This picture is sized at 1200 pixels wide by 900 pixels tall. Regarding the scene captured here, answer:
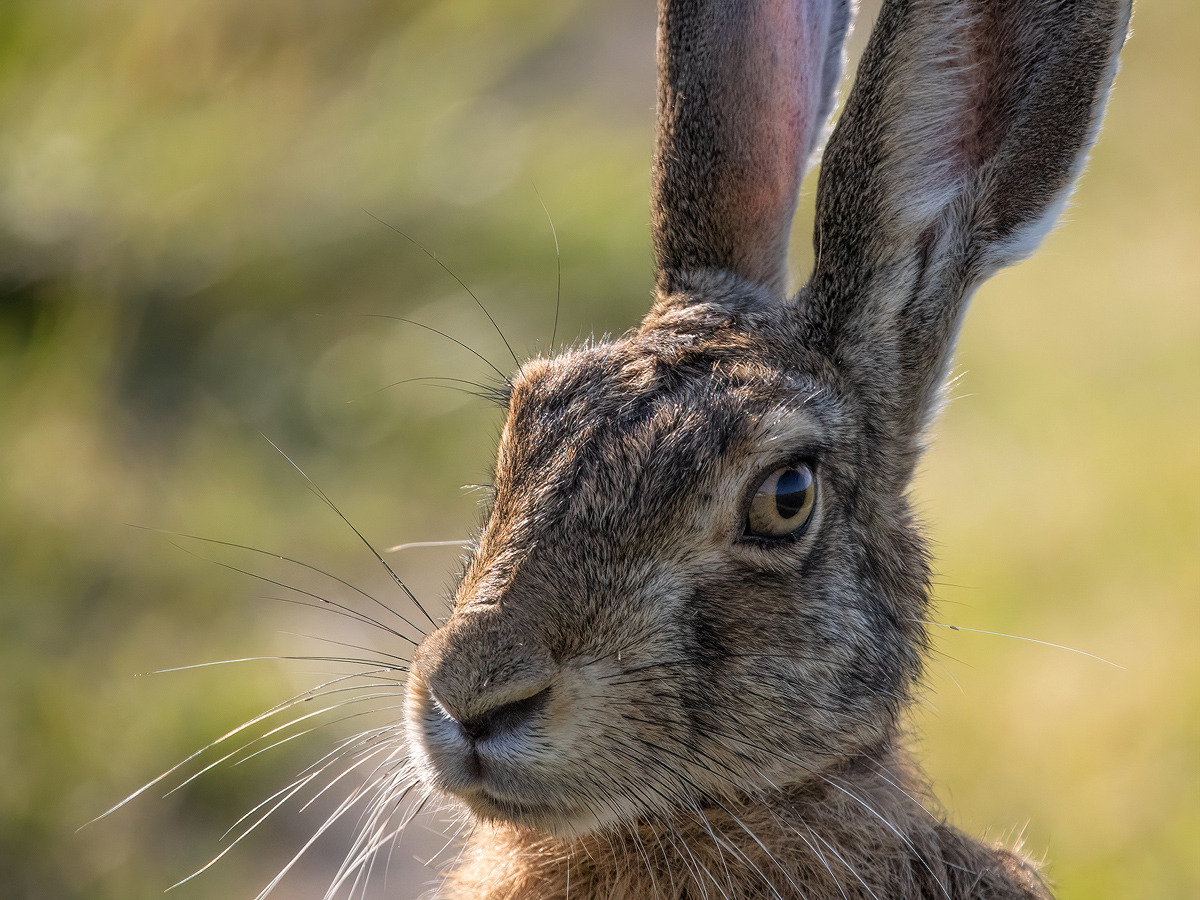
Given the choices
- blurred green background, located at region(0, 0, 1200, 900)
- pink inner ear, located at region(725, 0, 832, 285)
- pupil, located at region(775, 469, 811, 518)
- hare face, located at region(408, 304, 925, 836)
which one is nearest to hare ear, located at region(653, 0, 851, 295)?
pink inner ear, located at region(725, 0, 832, 285)

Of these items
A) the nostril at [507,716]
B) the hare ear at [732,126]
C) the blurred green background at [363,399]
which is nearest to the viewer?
the nostril at [507,716]

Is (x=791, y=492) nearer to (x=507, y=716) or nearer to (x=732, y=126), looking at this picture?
(x=507, y=716)

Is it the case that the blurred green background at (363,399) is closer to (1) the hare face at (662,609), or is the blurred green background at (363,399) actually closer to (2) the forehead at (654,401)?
(1) the hare face at (662,609)

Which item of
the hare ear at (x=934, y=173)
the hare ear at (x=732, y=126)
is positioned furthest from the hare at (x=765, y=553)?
the hare ear at (x=732, y=126)

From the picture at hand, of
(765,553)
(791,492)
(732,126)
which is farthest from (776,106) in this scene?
(765,553)

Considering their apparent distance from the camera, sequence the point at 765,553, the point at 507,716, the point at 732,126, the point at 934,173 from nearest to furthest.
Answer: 1. the point at 507,716
2. the point at 765,553
3. the point at 934,173
4. the point at 732,126

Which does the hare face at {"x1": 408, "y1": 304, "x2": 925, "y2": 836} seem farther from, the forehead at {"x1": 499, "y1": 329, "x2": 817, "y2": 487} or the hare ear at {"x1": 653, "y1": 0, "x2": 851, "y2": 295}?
the hare ear at {"x1": 653, "y1": 0, "x2": 851, "y2": 295}

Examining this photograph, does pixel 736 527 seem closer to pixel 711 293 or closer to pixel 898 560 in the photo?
pixel 898 560
